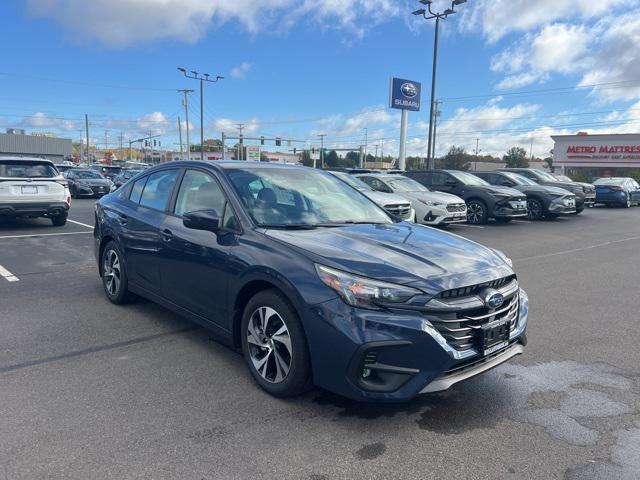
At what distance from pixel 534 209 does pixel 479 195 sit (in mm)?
2665

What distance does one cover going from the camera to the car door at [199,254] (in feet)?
12.6

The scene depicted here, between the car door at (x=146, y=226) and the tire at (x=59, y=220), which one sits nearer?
the car door at (x=146, y=226)

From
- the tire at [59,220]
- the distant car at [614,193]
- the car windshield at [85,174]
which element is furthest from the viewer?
the car windshield at [85,174]

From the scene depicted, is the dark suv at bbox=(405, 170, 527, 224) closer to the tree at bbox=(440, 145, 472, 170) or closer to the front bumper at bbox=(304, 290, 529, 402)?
the front bumper at bbox=(304, 290, 529, 402)

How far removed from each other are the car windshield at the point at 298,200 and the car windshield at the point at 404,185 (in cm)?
900

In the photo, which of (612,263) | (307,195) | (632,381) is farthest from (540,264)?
(307,195)

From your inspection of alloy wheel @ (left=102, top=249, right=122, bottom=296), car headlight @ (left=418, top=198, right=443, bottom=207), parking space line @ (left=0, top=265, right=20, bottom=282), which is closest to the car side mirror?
alloy wheel @ (left=102, top=249, right=122, bottom=296)

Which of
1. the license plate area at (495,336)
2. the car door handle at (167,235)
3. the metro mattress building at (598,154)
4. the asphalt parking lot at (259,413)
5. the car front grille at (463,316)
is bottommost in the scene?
the asphalt parking lot at (259,413)

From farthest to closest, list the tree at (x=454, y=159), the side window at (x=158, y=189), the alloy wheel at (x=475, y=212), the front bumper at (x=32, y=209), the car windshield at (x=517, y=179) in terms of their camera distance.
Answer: the tree at (x=454, y=159) → the car windshield at (x=517, y=179) → the alloy wheel at (x=475, y=212) → the front bumper at (x=32, y=209) → the side window at (x=158, y=189)

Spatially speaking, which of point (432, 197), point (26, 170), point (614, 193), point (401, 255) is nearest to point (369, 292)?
point (401, 255)

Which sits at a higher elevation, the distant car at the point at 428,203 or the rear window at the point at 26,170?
the rear window at the point at 26,170

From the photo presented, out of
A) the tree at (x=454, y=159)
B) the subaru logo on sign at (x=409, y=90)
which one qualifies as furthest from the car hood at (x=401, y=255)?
the tree at (x=454, y=159)

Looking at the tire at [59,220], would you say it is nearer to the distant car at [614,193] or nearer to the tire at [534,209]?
the tire at [534,209]

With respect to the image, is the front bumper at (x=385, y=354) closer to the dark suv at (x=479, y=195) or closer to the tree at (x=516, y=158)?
the dark suv at (x=479, y=195)
